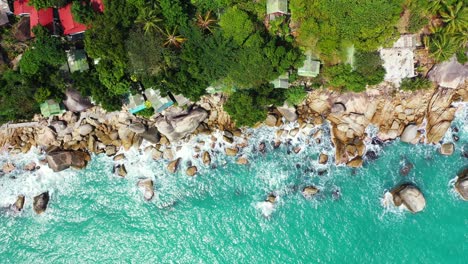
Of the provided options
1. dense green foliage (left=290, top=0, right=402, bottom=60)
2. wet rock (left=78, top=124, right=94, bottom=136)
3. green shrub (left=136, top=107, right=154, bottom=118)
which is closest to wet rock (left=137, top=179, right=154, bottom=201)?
green shrub (left=136, top=107, right=154, bottom=118)

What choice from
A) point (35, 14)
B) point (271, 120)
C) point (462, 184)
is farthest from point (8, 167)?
point (462, 184)

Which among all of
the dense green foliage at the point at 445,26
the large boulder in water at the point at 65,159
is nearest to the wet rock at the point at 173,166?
the large boulder in water at the point at 65,159

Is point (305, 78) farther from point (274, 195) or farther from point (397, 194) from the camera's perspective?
point (397, 194)

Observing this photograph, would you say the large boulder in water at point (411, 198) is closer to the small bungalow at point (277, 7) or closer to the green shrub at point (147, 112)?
the small bungalow at point (277, 7)

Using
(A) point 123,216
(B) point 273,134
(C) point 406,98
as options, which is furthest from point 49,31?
(C) point 406,98

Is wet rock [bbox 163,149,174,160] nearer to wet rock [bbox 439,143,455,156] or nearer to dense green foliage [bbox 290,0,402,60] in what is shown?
dense green foliage [bbox 290,0,402,60]

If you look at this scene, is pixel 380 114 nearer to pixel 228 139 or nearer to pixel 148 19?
pixel 228 139
